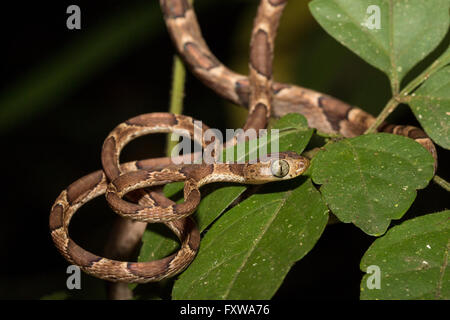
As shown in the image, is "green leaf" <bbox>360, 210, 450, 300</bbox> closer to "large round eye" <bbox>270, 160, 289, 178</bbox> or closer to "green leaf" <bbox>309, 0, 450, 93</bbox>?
"large round eye" <bbox>270, 160, 289, 178</bbox>

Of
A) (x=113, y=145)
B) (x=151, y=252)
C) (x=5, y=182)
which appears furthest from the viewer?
(x=5, y=182)

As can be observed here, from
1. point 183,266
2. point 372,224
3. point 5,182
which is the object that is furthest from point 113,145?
point 5,182

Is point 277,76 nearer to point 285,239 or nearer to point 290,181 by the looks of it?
point 290,181

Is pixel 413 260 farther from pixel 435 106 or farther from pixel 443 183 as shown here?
pixel 435 106

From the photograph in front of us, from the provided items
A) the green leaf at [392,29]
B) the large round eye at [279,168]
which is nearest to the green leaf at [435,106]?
the green leaf at [392,29]

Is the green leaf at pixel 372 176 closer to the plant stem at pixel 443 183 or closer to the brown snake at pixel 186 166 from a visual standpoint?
the plant stem at pixel 443 183

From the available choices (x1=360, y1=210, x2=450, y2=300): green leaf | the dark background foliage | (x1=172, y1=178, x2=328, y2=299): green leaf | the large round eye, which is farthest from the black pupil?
the dark background foliage

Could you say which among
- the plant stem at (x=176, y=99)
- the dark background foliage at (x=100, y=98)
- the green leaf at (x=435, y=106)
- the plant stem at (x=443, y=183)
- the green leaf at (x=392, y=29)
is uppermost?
the green leaf at (x=392, y=29)
